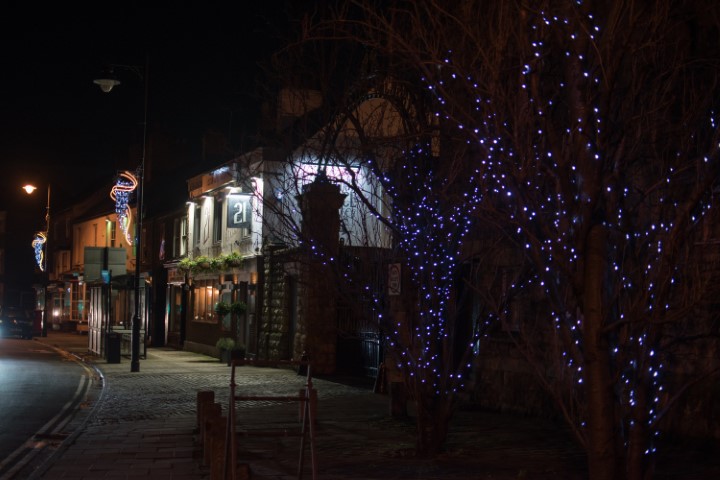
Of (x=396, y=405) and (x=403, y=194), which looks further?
(x=396, y=405)

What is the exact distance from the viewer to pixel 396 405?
1488cm

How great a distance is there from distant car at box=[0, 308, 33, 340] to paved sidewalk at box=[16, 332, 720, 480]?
2966 centimetres

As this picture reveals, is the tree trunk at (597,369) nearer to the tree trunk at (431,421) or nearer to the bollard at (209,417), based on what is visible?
the bollard at (209,417)

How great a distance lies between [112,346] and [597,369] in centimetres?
2365

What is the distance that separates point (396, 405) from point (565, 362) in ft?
24.6

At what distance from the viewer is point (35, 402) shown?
1795cm

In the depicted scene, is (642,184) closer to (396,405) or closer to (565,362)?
(565,362)

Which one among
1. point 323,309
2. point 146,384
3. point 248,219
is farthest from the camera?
point 248,219

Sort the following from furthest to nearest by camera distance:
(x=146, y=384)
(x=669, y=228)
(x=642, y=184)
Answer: (x=146, y=384), (x=642, y=184), (x=669, y=228)

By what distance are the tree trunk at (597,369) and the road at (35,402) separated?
6.80 meters

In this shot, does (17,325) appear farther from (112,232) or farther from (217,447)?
(217,447)

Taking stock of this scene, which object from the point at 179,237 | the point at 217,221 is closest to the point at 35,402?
the point at 217,221

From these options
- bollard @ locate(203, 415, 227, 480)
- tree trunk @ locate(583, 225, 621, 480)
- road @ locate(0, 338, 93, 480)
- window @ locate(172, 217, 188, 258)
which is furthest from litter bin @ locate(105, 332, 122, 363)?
tree trunk @ locate(583, 225, 621, 480)

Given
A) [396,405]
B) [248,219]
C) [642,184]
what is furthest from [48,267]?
[642,184]
